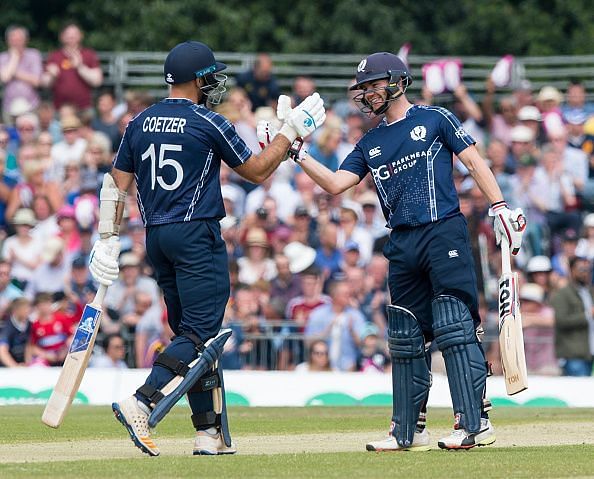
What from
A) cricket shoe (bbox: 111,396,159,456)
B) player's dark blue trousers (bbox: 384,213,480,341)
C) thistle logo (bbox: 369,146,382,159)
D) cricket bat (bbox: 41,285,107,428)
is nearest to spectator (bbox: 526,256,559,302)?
player's dark blue trousers (bbox: 384,213,480,341)

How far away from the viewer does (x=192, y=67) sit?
9250 millimetres

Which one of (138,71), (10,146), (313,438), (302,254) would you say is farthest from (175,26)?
(313,438)

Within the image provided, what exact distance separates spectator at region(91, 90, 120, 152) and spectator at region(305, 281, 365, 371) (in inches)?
204

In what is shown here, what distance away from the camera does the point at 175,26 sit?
27.5 m

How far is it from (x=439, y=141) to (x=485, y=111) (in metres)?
11.5

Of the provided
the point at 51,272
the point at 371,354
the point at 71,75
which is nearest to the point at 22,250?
the point at 51,272

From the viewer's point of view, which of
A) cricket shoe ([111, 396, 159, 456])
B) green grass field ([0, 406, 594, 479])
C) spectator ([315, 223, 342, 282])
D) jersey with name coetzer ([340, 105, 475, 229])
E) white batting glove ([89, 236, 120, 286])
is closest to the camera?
green grass field ([0, 406, 594, 479])

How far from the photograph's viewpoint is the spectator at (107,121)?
20422 mm

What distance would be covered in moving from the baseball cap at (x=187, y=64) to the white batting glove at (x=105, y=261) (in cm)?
109

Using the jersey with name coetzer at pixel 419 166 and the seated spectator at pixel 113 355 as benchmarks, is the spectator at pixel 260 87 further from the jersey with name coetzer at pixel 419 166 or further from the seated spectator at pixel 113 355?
the jersey with name coetzer at pixel 419 166

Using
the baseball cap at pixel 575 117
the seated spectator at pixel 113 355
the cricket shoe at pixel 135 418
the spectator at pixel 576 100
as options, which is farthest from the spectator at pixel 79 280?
the cricket shoe at pixel 135 418

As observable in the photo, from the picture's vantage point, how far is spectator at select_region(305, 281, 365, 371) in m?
16.4

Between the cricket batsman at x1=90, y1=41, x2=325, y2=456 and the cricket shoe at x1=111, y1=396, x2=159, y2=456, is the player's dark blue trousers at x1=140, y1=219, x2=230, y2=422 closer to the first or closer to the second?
the cricket batsman at x1=90, y1=41, x2=325, y2=456

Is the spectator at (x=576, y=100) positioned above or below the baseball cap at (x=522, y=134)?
above
